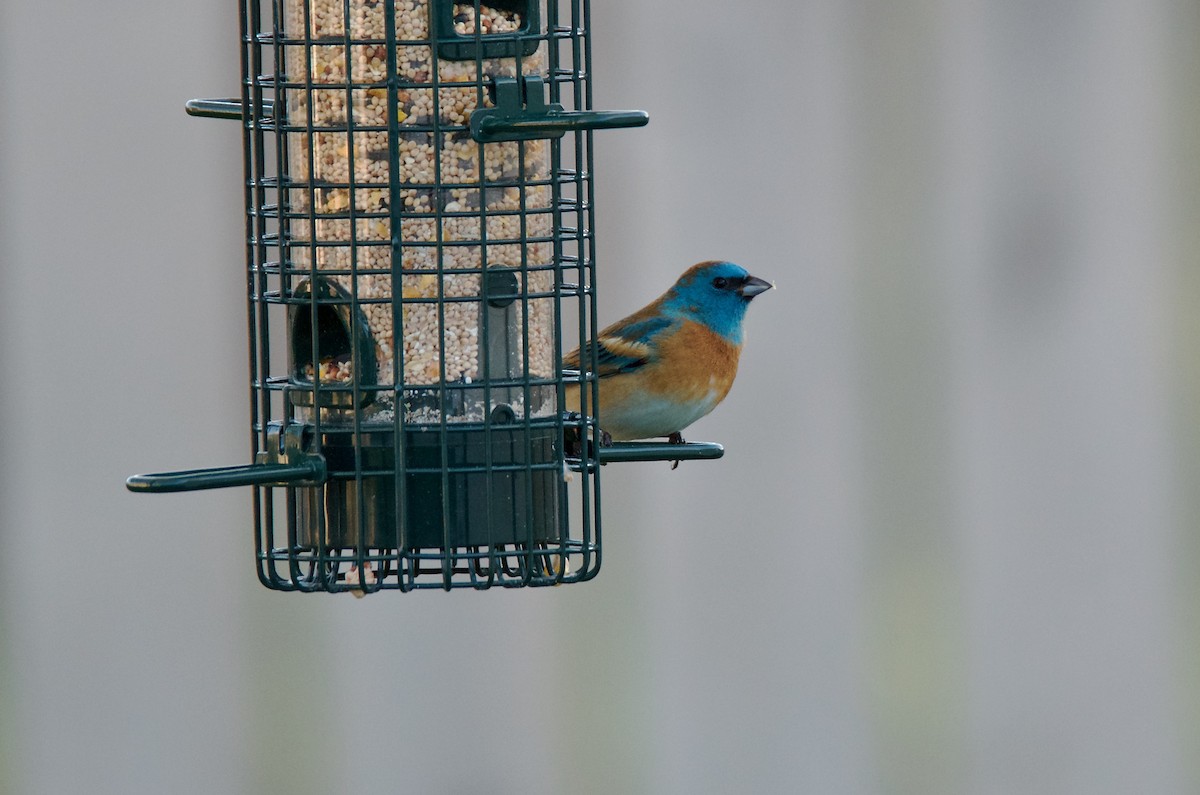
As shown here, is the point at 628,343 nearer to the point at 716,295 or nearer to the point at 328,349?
the point at 716,295

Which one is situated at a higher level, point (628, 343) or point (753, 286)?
point (753, 286)

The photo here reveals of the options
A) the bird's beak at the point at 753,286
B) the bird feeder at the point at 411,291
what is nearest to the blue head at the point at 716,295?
the bird's beak at the point at 753,286

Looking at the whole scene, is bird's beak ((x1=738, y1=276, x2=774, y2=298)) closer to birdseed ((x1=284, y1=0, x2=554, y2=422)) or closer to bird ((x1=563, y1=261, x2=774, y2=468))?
bird ((x1=563, y1=261, x2=774, y2=468))

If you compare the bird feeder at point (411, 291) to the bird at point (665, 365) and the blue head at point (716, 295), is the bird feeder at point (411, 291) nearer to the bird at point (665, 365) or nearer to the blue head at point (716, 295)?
the bird at point (665, 365)

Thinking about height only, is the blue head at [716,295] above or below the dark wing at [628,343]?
above

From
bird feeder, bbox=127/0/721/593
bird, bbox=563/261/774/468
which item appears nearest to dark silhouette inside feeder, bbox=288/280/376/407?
bird feeder, bbox=127/0/721/593

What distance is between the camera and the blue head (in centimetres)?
474

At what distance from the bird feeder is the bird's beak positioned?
4.02 feet

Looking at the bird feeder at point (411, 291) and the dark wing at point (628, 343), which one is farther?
the dark wing at point (628, 343)

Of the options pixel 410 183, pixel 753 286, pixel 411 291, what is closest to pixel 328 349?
pixel 411 291

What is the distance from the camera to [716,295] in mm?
4824

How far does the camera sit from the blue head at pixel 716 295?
4.74 meters

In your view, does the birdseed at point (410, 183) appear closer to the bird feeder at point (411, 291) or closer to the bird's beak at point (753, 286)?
the bird feeder at point (411, 291)

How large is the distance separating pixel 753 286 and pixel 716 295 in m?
0.15
